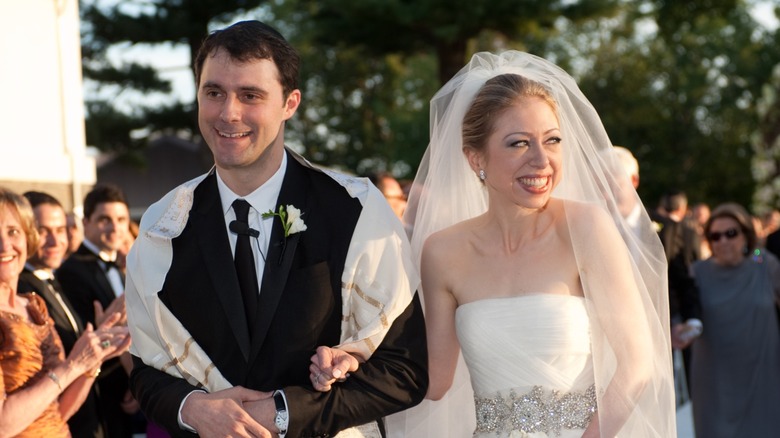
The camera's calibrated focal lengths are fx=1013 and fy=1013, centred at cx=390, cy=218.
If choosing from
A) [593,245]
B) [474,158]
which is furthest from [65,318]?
[593,245]

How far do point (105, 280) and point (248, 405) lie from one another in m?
3.53

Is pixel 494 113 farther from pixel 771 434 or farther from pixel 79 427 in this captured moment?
pixel 771 434

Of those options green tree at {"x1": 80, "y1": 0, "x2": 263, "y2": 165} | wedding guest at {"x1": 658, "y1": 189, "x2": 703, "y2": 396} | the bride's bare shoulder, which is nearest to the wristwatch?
the bride's bare shoulder

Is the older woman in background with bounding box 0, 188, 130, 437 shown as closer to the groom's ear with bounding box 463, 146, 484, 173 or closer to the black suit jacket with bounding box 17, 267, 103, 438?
the black suit jacket with bounding box 17, 267, 103, 438

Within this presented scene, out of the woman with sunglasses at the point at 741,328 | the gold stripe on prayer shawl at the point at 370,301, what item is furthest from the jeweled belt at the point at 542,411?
the woman with sunglasses at the point at 741,328

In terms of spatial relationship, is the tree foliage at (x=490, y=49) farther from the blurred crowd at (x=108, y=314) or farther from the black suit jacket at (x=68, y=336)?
the black suit jacket at (x=68, y=336)

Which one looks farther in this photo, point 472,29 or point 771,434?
point 472,29

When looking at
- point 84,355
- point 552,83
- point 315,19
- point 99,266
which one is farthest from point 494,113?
point 315,19

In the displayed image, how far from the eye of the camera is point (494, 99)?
3.73 m

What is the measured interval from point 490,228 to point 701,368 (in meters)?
4.83

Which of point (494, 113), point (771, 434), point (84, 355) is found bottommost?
point (771, 434)

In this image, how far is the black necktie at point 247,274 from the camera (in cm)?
321

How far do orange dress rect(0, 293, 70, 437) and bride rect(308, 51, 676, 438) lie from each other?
1505mm

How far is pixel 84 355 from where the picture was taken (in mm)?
4520
